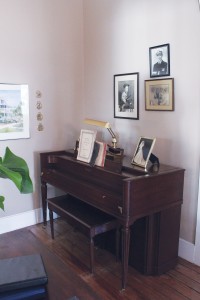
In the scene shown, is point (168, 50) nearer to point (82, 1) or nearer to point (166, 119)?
point (166, 119)

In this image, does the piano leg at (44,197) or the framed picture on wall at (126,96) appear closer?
the framed picture on wall at (126,96)

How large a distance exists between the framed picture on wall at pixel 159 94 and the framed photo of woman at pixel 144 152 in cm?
37

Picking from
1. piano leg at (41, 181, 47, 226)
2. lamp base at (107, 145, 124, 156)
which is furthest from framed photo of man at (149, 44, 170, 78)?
piano leg at (41, 181, 47, 226)

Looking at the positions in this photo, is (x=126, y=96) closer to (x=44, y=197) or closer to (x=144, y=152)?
(x=144, y=152)

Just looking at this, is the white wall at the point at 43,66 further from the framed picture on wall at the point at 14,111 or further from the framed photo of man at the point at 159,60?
the framed photo of man at the point at 159,60

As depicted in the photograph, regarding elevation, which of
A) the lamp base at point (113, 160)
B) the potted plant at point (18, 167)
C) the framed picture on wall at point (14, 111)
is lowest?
the lamp base at point (113, 160)

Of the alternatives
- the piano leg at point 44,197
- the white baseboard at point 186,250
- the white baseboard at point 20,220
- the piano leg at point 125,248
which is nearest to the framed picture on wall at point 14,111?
the piano leg at point 44,197

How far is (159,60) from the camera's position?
8.05 feet

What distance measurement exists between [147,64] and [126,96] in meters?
0.40

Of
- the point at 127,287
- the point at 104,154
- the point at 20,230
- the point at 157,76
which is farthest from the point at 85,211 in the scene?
the point at 157,76

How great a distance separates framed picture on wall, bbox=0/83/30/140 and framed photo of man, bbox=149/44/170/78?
4.46 ft

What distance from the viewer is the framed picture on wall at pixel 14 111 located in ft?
9.41

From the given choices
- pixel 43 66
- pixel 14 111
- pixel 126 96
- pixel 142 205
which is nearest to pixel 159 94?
pixel 126 96

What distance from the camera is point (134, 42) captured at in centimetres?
268
